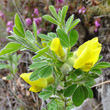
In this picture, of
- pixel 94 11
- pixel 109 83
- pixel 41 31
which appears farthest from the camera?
pixel 41 31

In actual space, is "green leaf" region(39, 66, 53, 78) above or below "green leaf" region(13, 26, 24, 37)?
below

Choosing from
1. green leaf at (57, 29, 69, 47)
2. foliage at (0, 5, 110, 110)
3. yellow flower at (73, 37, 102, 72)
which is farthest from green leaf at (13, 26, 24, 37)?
yellow flower at (73, 37, 102, 72)

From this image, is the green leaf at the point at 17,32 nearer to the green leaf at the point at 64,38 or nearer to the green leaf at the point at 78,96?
the green leaf at the point at 64,38

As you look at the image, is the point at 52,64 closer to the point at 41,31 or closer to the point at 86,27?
the point at 86,27

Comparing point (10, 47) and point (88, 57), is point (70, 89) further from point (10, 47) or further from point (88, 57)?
point (10, 47)


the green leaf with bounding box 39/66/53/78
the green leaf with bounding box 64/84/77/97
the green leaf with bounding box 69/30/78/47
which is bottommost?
the green leaf with bounding box 64/84/77/97

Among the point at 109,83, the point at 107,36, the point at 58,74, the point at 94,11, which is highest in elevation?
the point at 94,11

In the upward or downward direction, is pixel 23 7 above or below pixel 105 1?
above

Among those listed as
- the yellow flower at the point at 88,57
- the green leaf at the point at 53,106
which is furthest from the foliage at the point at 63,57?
the green leaf at the point at 53,106

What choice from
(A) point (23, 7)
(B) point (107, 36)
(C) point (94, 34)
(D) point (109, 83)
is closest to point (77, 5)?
(C) point (94, 34)

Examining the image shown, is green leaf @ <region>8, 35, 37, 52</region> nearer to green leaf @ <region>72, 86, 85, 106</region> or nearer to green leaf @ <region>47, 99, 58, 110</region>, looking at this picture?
green leaf @ <region>72, 86, 85, 106</region>
